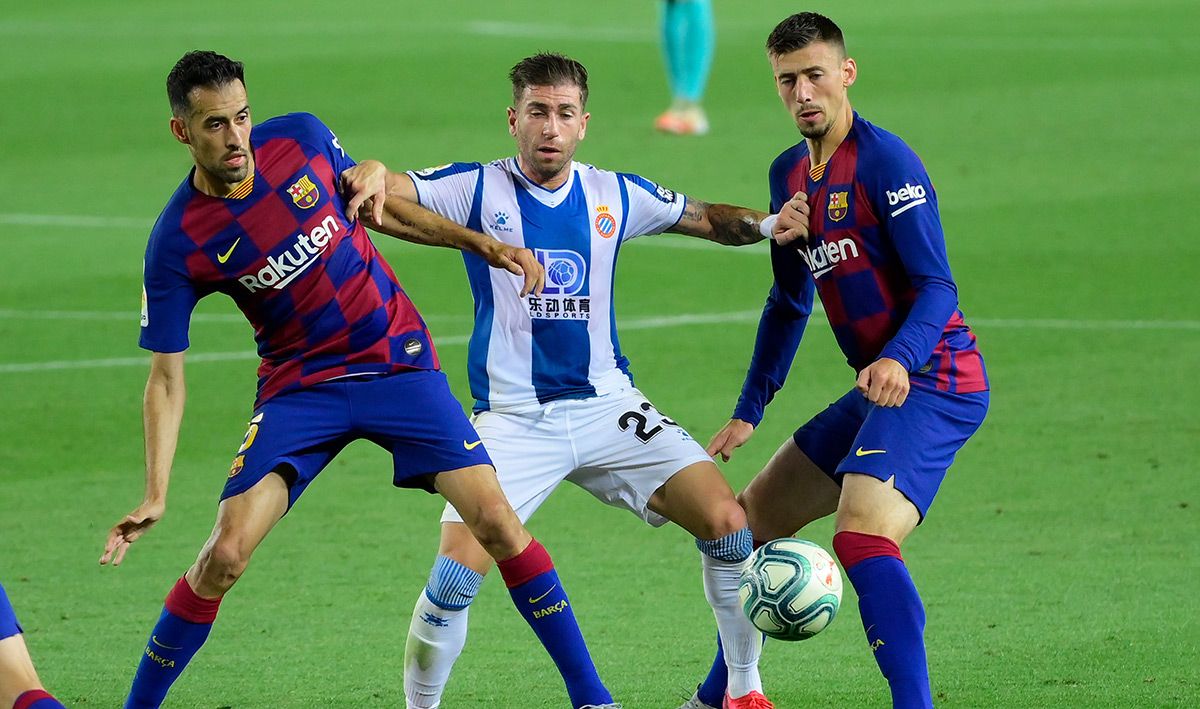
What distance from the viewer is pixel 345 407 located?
19.6 feet

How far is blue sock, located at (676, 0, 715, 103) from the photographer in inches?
711

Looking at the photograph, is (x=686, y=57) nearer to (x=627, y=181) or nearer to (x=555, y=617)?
(x=627, y=181)

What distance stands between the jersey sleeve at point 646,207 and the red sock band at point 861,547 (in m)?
1.46

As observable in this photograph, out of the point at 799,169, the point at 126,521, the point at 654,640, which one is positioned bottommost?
the point at 654,640

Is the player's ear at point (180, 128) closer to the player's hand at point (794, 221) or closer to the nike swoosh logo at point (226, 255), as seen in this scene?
the nike swoosh logo at point (226, 255)

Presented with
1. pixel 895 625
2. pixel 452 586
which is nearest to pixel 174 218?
pixel 452 586

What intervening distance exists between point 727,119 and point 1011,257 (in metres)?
6.10

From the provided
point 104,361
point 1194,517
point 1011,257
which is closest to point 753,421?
point 1194,517

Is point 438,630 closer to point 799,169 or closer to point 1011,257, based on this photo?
point 799,169

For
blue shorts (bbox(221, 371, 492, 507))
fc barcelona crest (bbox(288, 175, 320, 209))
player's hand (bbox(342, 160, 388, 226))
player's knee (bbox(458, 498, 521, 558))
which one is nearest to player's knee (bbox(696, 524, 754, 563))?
player's knee (bbox(458, 498, 521, 558))

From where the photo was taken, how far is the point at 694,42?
18141 mm

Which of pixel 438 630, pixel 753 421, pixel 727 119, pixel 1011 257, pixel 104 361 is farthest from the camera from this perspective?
pixel 727 119

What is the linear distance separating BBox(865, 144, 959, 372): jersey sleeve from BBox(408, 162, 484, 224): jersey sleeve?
1.35 meters

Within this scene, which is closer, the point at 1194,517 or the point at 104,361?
the point at 1194,517
